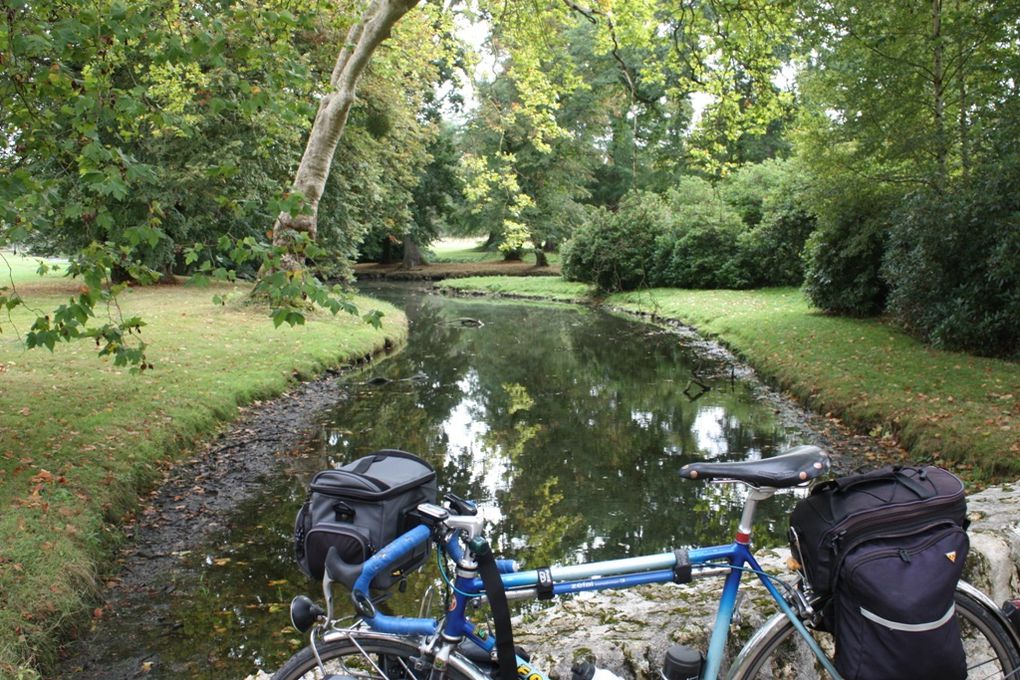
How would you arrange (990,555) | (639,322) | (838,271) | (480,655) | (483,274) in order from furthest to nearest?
(483,274)
(639,322)
(838,271)
(990,555)
(480,655)

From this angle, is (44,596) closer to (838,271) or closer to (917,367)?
(917,367)

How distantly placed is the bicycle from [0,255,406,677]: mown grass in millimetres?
3108

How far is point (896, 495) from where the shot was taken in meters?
2.30

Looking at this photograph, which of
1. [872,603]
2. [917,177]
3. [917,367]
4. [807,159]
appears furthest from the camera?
[807,159]

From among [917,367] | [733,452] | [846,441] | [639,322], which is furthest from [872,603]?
[639,322]

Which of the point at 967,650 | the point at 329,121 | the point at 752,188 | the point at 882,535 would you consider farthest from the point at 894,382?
the point at 752,188

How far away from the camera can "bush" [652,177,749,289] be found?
93.0 ft

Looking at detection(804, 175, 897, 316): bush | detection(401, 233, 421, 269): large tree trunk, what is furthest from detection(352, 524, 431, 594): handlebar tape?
detection(401, 233, 421, 269): large tree trunk

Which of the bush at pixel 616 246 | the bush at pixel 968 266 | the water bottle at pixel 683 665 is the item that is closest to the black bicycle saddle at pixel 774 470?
the water bottle at pixel 683 665

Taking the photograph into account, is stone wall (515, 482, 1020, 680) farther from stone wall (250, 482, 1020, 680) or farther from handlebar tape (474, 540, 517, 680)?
handlebar tape (474, 540, 517, 680)

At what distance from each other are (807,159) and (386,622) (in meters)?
15.6

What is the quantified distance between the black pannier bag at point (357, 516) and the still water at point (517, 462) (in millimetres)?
2881

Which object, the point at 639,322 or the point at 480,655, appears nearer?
the point at 480,655

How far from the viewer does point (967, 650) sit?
285 cm
